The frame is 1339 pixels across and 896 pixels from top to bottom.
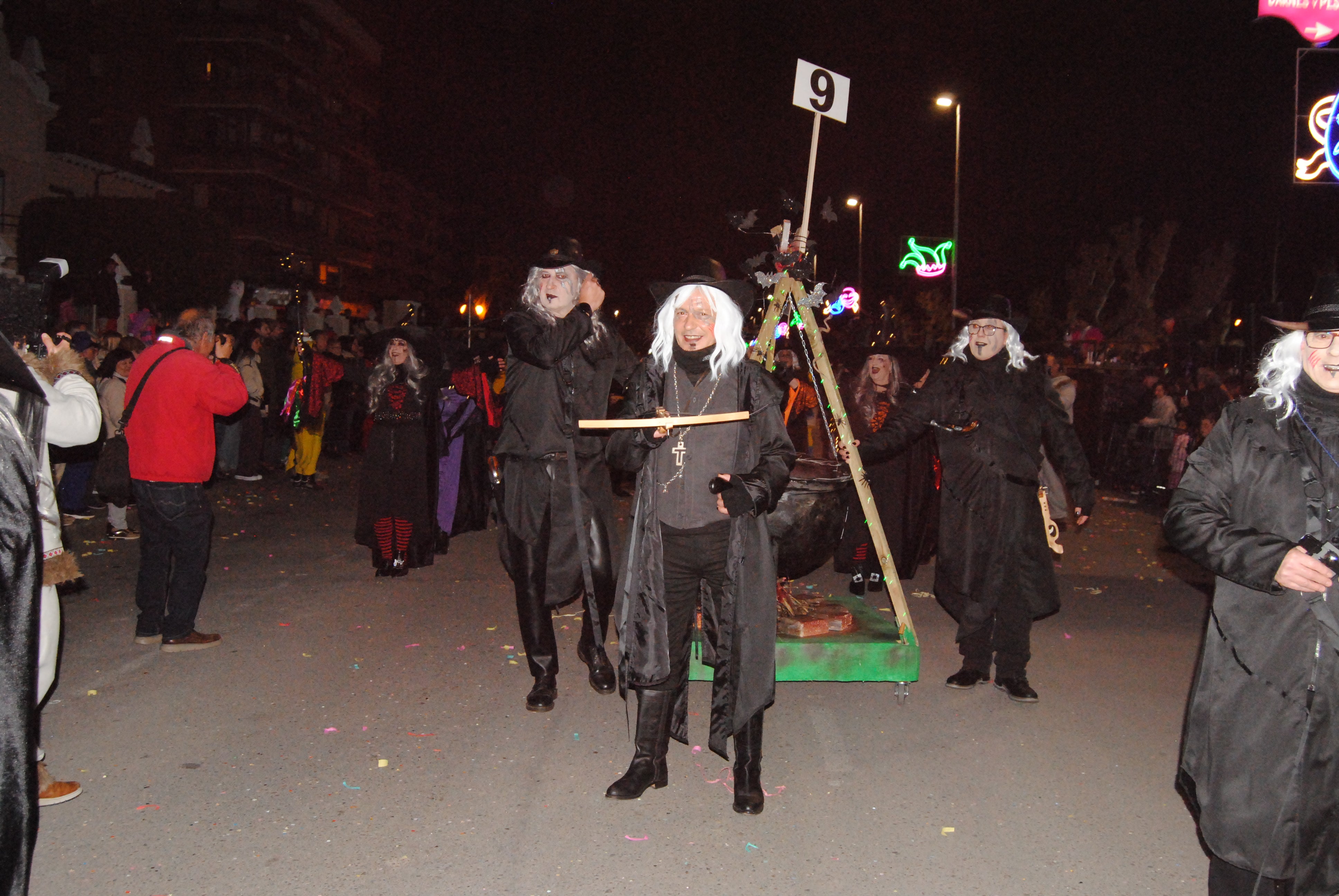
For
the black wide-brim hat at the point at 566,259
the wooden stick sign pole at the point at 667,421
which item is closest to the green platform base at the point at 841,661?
the wooden stick sign pole at the point at 667,421

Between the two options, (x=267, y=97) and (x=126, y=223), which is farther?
(x=267, y=97)

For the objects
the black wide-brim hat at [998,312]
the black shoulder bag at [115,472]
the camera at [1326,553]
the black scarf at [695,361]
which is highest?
the black wide-brim hat at [998,312]

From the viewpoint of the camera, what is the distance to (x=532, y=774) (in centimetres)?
441

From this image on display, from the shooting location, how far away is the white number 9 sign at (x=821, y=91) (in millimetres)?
5098

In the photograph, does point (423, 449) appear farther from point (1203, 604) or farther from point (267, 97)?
point (267, 97)

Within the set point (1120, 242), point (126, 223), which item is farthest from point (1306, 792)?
point (1120, 242)

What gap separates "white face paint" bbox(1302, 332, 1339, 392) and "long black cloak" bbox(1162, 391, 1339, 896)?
3.3 inches

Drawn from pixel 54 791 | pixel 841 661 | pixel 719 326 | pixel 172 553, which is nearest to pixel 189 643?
pixel 172 553

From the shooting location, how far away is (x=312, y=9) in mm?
56406

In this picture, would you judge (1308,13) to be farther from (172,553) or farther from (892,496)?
(172,553)

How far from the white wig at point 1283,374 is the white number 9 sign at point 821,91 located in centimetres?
268

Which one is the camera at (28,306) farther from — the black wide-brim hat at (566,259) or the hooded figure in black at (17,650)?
the black wide-brim hat at (566,259)

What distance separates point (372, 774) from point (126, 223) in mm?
32606

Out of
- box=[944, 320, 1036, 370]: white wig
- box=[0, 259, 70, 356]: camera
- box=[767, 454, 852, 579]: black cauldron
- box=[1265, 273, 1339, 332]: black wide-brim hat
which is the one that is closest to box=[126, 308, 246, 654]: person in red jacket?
box=[0, 259, 70, 356]: camera
